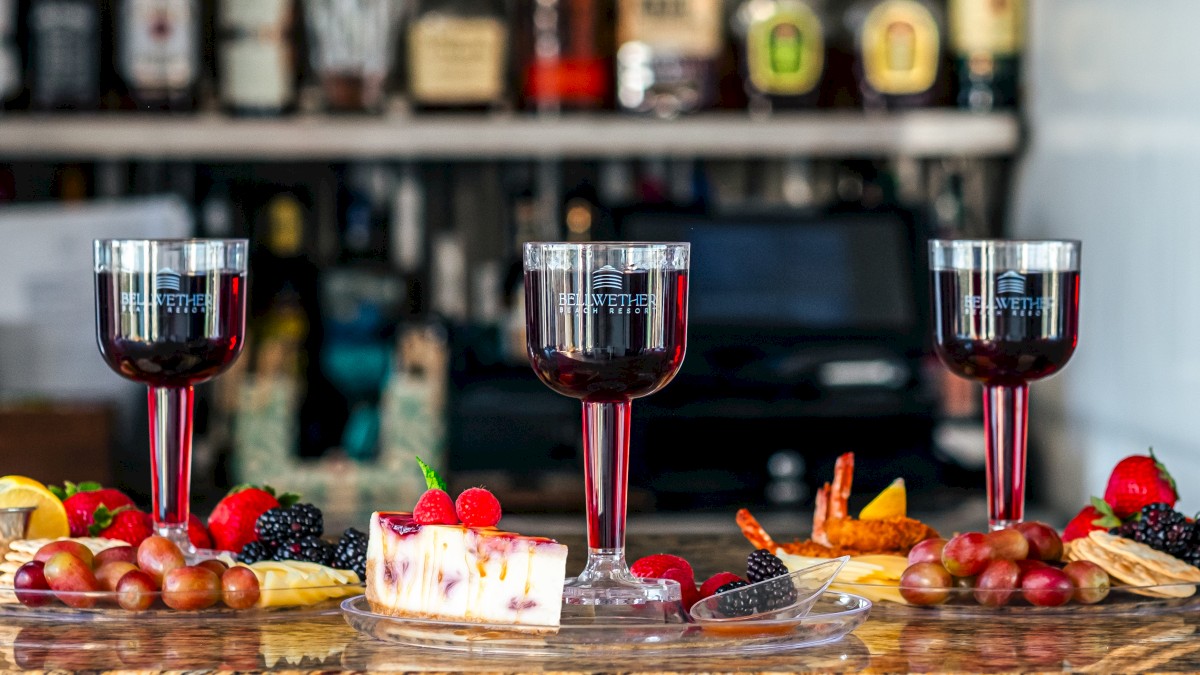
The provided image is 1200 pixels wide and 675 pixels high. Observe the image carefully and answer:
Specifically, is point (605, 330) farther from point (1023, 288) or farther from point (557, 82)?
point (557, 82)

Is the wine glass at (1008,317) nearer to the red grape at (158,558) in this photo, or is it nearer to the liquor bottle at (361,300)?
the red grape at (158,558)

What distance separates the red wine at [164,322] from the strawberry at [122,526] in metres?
0.09

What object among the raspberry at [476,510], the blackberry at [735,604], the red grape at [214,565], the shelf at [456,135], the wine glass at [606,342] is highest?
the shelf at [456,135]

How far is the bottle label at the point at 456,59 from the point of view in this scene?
2.69 meters

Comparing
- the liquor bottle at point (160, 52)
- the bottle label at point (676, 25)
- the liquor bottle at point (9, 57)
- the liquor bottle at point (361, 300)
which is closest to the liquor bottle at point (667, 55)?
the bottle label at point (676, 25)

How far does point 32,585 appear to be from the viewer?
0.79 metres

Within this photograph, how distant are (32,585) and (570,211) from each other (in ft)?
7.19

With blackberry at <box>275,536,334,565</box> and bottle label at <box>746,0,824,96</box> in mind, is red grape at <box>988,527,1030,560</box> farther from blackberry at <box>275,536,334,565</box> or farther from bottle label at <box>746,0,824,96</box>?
bottle label at <box>746,0,824,96</box>

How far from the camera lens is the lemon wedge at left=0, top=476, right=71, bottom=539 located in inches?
34.7

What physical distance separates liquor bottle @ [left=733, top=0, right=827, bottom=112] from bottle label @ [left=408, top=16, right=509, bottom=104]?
439 millimetres

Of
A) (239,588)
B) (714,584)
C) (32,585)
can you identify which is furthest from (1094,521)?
(32,585)

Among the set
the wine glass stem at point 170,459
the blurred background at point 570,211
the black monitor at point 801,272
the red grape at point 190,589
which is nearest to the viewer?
the red grape at point 190,589

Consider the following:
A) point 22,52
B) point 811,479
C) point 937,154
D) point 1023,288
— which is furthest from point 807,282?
point 1023,288

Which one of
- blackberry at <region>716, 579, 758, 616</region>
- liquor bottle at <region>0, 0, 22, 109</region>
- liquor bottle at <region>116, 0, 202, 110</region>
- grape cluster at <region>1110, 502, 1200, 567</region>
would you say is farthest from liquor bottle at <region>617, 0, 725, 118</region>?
blackberry at <region>716, 579, 758, 616</region>
